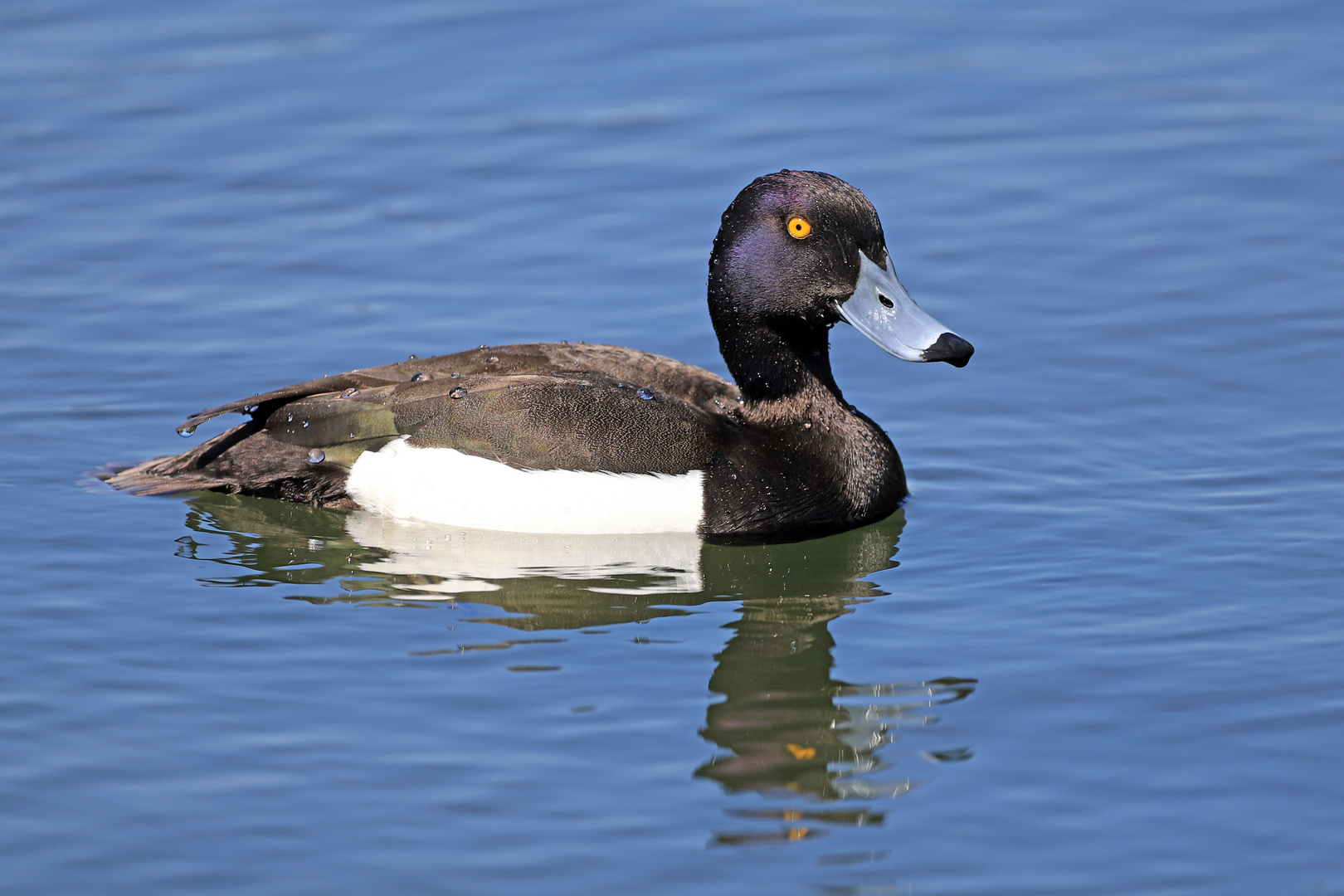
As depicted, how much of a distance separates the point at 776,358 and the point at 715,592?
1.26 m

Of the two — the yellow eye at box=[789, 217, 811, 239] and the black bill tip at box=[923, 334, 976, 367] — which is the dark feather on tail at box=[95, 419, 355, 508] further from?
the black bill tip at box=[923, 334, 976, 367]

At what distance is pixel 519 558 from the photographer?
8.07 meters

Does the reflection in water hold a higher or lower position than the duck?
lower

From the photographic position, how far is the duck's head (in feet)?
27.3

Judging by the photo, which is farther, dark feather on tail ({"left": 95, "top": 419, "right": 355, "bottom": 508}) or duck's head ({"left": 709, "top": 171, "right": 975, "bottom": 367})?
dark feather on tail ({"left": 95, "top": 419, "right": 355, "bottom": 508})

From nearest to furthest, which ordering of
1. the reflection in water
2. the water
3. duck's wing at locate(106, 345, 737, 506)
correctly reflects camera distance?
the water, the reflection in water, duck's wing at locate(106, 345, 737, 506)

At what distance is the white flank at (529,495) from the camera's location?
8.14m

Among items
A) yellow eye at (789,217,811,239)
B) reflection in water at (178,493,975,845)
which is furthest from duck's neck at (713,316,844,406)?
reflection in water at (178,493,975,845)

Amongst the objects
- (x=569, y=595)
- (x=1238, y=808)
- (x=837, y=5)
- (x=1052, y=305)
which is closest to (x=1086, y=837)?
(x=1238, y=808)

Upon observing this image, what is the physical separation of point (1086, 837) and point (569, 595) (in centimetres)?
261

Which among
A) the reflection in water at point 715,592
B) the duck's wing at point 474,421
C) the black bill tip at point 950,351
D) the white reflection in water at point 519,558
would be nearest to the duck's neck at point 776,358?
the duck's wing at point 474,421

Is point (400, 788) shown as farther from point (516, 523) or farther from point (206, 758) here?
point (516, 523)

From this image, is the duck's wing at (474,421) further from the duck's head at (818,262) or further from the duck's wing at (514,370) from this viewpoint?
the duck's head at (818,262)

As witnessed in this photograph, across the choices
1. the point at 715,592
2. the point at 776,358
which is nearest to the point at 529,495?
the point at 715,592
